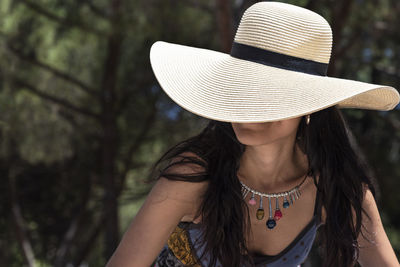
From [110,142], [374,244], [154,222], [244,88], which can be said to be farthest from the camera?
[110,142]

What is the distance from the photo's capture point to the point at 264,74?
4.64ft

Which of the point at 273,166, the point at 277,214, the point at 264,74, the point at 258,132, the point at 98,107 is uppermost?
the point at 264,74

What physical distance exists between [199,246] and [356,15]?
160 inches

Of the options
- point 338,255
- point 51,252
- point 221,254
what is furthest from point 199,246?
point 51,252

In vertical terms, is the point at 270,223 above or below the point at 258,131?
below

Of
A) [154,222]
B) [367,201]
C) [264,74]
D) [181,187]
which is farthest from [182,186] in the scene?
[367,201]

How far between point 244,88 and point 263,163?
1.23 feet

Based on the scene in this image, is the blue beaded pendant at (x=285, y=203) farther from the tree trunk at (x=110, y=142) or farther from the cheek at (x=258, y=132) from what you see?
the tree trunk at (x=110, y=142)

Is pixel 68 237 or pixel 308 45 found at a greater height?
pixel 308 45

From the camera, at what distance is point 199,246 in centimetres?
167

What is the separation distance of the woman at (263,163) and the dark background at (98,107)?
3375 mm

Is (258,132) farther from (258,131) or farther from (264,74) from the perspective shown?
(264,74)

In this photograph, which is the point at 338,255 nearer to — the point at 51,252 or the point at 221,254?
the point at 221,254

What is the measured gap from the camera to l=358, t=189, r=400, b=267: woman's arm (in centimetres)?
167
